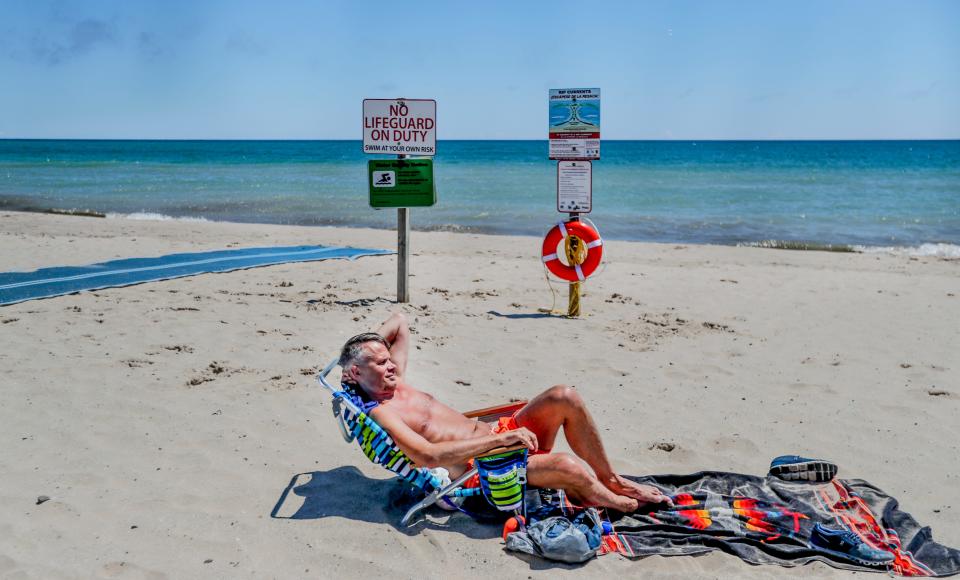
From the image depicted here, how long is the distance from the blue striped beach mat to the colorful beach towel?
18.0ft

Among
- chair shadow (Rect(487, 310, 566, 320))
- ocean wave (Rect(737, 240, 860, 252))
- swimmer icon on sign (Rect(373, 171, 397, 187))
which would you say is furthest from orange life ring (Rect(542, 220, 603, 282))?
ocean wave (Rect(737, 240, 860, 252))

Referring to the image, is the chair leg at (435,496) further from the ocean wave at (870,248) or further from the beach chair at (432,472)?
the ocean wave at (870,248)

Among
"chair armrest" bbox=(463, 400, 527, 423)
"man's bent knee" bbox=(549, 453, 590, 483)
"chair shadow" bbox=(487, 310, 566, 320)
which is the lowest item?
"man's bent knee" bbox=(549, 453, 590, 483)

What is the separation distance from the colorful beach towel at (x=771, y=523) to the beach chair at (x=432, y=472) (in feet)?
1.42

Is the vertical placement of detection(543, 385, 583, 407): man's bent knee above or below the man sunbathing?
above

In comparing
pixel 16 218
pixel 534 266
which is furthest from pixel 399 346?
pixel 16 218

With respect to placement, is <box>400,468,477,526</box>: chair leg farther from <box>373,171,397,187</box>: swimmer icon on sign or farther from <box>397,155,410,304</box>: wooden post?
<box>373,171,397,187</box>: swimmer icon on sign

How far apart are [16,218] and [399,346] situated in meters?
13.5

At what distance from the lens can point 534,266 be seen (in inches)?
384

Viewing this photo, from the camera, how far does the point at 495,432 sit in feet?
12.0

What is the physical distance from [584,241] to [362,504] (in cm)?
403

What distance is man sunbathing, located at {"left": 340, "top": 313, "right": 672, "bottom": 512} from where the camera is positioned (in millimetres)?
3199

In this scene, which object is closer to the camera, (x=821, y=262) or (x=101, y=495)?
(x=101, y=495)

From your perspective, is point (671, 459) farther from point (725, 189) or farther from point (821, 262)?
point (725, 189)
